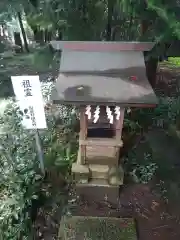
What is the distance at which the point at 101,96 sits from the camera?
3.03m

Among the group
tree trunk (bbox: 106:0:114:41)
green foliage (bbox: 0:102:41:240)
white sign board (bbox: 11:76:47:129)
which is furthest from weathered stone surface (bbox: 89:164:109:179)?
tree trunk (bbox: 106:0:114:41)

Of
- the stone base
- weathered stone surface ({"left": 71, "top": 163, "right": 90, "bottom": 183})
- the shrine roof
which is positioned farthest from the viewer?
weathered stone surface ({"left": 71, "top": 163, "right": 90, "bottom": 183})

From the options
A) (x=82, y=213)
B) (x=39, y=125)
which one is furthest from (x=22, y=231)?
(x=39, y=125)

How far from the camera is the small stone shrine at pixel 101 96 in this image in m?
3.04

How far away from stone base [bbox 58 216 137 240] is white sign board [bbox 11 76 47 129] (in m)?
1.48

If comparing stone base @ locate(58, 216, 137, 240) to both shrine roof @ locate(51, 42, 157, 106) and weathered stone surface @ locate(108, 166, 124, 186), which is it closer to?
weathered stone surface @ locate(108, 166, 124, 186)

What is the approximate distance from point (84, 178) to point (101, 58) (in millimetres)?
1858

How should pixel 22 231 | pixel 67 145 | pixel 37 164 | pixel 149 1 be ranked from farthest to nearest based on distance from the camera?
1. pixel 67 145
2. pixel 37 164
3. pixel 22 231
4. pixel 149 1

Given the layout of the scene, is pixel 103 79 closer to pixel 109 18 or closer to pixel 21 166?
pixel 21 166

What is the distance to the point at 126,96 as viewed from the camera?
9.93 feet

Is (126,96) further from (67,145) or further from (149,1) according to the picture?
(67,145)

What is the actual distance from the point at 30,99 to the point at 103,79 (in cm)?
101

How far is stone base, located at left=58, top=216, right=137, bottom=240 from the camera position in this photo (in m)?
3.54

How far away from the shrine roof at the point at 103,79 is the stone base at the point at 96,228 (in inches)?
71.9
